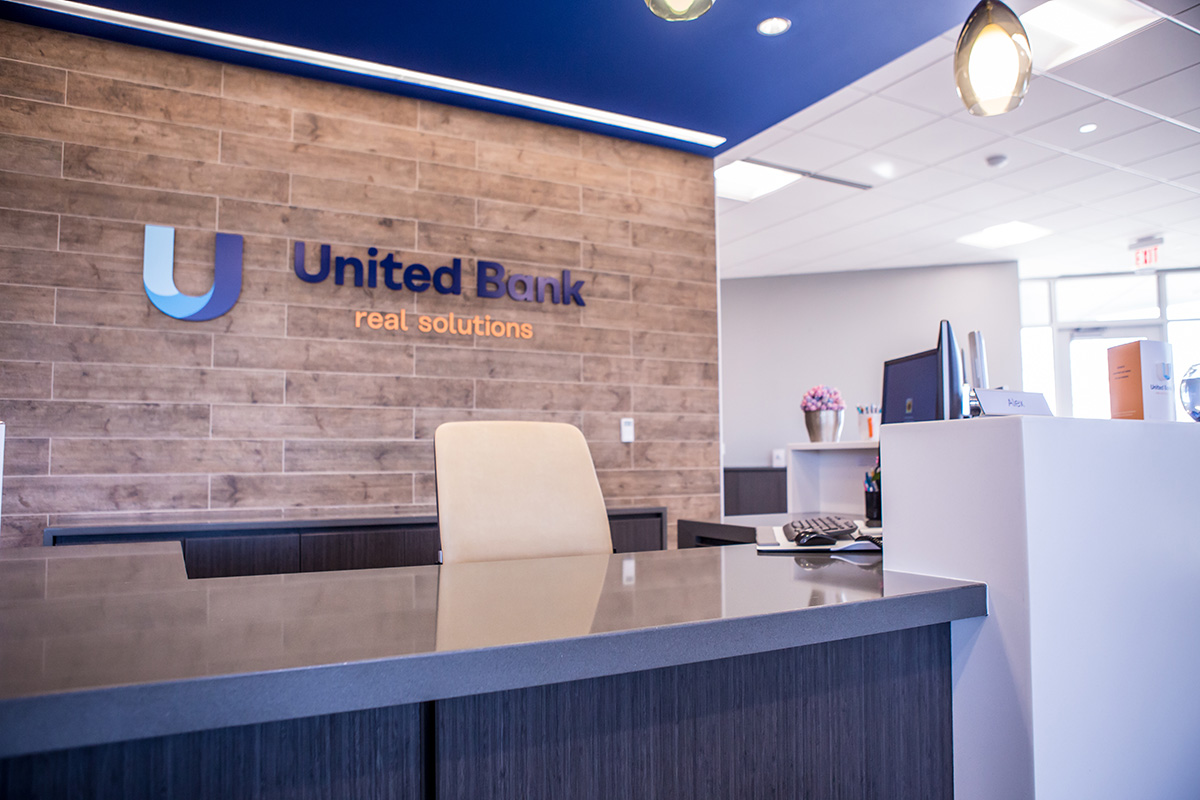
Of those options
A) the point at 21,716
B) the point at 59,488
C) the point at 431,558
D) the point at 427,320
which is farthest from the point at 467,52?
the point at 21,716

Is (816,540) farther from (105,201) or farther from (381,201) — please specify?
(105,201)

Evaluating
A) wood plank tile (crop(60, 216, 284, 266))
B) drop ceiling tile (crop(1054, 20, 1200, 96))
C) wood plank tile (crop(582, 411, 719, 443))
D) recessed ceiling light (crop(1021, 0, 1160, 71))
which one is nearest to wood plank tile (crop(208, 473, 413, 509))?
wood plank tile (crop(60, 216, 284, 266))

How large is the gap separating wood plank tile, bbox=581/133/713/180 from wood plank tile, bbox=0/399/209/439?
2.38m

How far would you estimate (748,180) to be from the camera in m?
5.34

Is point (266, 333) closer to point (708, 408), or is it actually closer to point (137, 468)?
point (137, 468)

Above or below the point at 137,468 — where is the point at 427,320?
above

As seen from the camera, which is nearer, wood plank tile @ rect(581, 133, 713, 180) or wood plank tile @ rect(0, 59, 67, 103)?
wood plank tile @ rect(0, 59, 67, 103)

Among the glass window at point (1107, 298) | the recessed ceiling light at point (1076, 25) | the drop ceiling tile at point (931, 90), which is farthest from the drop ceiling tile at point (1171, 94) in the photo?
the glass window at point (1107, 298)

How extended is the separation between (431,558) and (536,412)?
1.01 meters

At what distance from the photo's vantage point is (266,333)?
3264 millimetres

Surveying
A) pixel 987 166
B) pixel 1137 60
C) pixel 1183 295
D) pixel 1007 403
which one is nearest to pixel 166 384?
pixel 1007 403

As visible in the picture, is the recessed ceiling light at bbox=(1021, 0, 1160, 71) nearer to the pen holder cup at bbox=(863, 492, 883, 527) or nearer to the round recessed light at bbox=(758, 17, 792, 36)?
the round recessed light at bbox=(758, 17, 792, 36)

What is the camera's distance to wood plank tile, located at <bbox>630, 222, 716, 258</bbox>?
415 centimetres

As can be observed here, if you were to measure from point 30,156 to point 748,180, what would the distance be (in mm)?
4195
